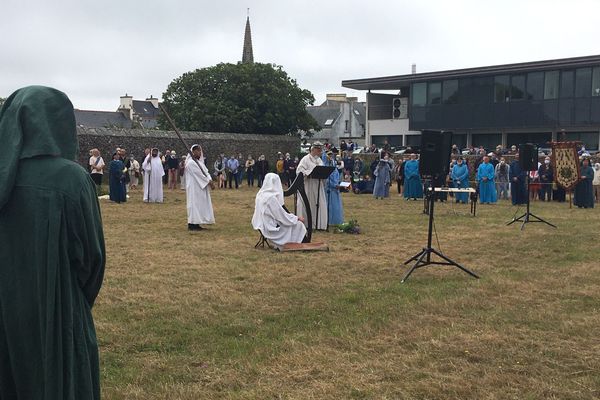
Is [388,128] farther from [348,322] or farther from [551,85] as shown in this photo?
[348,322]

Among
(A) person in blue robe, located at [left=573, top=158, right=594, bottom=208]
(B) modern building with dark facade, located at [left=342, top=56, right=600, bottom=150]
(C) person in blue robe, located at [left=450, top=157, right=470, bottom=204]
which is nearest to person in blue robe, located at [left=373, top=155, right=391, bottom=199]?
(C) person in blue robe, located at [left=450, top=157, right=470, bottom=204]

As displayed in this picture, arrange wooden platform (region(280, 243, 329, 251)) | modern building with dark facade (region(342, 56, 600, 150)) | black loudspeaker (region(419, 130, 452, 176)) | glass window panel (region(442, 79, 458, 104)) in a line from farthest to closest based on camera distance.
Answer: glass window panel (region(442, 79, 458, 104)), modern building with dark facade (region(342, 56, 600, 150)), wooden platform (region(280, 243, 329, 251)), black loudspeaker (region(419, 130, 452, 176))

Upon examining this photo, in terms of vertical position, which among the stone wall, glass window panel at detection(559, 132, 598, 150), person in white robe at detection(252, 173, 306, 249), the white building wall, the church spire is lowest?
person in white robe at detection(252, 173, 306, 249)

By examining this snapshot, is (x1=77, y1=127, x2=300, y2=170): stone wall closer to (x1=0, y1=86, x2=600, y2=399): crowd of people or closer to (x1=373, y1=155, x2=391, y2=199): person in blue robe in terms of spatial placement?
(x1=373, y1=155, x2=391, y2=199): person in blue robe

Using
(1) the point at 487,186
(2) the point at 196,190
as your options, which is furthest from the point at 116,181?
(1) the point at 487,186

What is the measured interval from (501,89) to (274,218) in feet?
109

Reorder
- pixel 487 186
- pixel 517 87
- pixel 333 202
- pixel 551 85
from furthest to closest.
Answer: pixel 517 87 < pixel 551 85 < pixel 487 186 < pixel 333 202

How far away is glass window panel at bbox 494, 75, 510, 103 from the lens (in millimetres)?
39906

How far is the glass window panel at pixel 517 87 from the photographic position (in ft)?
129

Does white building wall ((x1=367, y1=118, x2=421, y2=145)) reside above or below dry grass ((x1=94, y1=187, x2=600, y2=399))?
above

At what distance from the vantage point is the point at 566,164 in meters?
17.6

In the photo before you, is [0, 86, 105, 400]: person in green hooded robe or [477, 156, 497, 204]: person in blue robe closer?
[0, 86, 105, 400]: person in green hooded robe

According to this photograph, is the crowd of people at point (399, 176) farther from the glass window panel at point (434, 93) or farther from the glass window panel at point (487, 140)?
the glass window panel at point (434, 93)

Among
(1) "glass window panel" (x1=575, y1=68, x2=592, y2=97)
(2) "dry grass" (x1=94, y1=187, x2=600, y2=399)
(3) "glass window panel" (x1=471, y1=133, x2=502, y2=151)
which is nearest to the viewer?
(2) "dry grass" (x1=94, y1=187, x2=600, y2=399)
